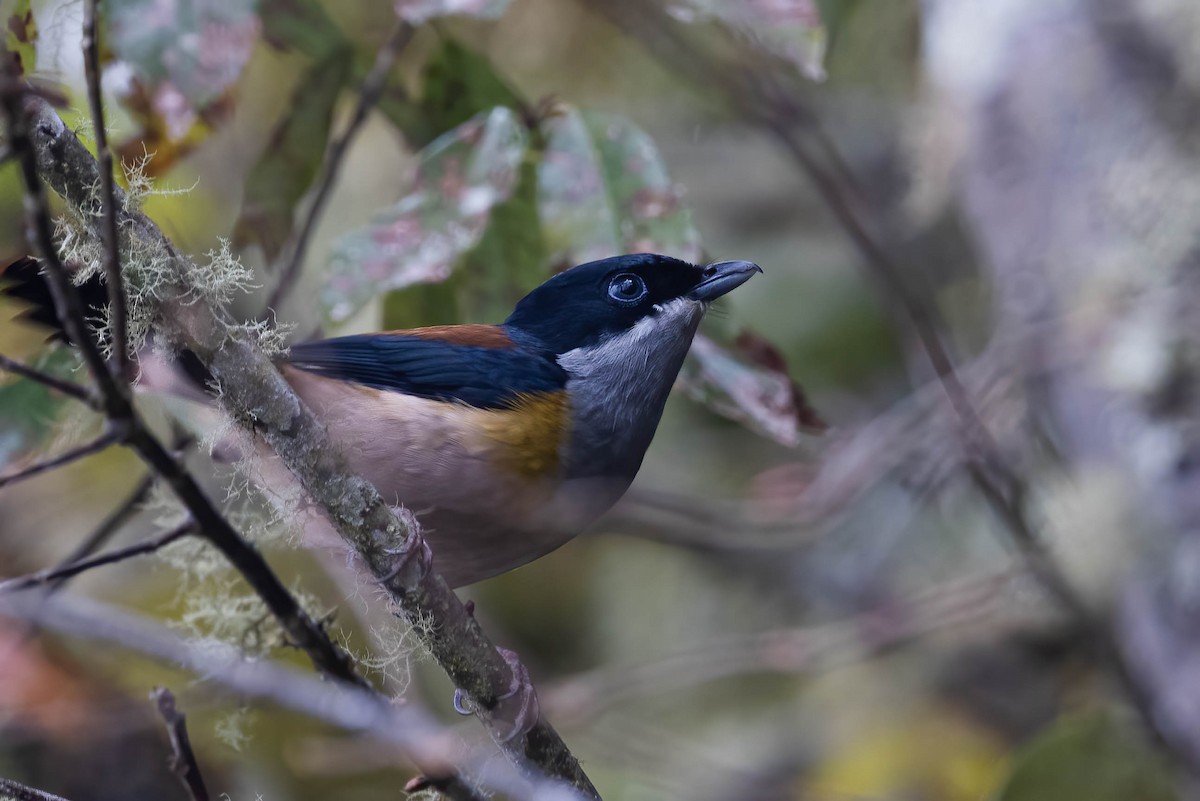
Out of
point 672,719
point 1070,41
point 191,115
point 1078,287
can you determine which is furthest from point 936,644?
point 191,115

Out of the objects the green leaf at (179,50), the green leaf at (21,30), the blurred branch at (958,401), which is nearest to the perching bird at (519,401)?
the green leaf at (179,50)

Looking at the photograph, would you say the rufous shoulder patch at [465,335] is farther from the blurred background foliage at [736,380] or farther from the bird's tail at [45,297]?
the bird's tail at [45,297]

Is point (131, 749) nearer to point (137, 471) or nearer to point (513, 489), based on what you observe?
point (137, 471)

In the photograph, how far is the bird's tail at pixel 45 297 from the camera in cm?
185

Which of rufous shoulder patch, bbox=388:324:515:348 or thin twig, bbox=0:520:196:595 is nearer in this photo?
thin twig, bbox=0:520:196:595

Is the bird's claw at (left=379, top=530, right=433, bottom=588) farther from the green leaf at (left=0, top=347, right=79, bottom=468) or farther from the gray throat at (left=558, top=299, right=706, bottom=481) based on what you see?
the green leaf at (left=0, top=347, right=79, bottom=468)

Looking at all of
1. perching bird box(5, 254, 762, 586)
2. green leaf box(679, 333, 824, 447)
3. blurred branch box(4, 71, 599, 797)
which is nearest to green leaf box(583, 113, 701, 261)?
perching bird box(5, 254, 762, 586)

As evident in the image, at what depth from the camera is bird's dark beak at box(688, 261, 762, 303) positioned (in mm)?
2566

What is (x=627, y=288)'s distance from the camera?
2.63 metres

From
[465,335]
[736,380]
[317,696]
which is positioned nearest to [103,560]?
[465,335]

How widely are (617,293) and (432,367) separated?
1.45 ft

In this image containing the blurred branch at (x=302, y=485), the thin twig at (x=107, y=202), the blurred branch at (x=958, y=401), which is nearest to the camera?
the thin twig at (x=107, y=202)

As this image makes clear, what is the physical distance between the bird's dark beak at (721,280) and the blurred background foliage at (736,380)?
0.43 feet

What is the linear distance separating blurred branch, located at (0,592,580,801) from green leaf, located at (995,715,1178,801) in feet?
5.98
